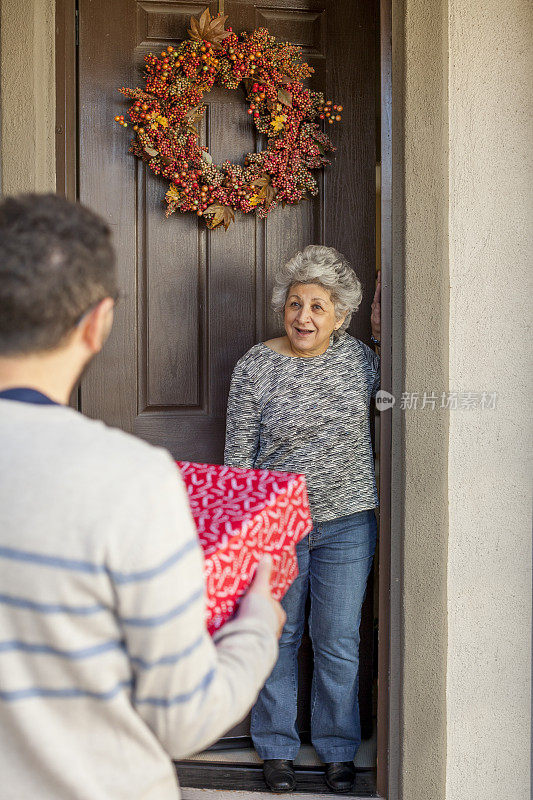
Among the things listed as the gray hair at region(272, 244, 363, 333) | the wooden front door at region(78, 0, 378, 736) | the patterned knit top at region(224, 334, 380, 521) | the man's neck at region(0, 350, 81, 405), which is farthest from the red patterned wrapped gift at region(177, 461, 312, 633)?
the wooden front door at region(78, 0, 378, 736)

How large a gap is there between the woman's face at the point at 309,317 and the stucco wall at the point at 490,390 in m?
0.45

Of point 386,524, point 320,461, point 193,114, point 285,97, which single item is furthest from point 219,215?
point 386,524

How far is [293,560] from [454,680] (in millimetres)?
1016

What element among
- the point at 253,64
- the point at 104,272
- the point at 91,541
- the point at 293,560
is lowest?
the point at 293,560

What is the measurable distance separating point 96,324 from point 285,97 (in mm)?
1820

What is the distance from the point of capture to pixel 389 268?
2061 mm

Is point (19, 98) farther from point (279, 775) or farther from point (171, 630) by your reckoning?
point (279, 775)

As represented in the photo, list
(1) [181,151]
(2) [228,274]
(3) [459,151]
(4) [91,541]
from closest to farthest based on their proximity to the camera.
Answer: (4) [91,541] < (3) [459,151] < (1) [181,151] < (2) [228,274]

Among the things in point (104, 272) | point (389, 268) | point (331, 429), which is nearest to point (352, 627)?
point (331, 429)

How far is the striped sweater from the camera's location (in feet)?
2.42

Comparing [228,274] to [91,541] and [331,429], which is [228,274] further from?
[91,541]

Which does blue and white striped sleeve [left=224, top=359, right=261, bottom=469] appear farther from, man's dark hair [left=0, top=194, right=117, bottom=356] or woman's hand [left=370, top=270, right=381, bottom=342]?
man's dark hair [left=0, top=194, right=117, bottom=356]

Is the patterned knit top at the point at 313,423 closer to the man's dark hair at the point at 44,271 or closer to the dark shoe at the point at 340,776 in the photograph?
the dark shoe at the point at 340,776

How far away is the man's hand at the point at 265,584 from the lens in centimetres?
103
